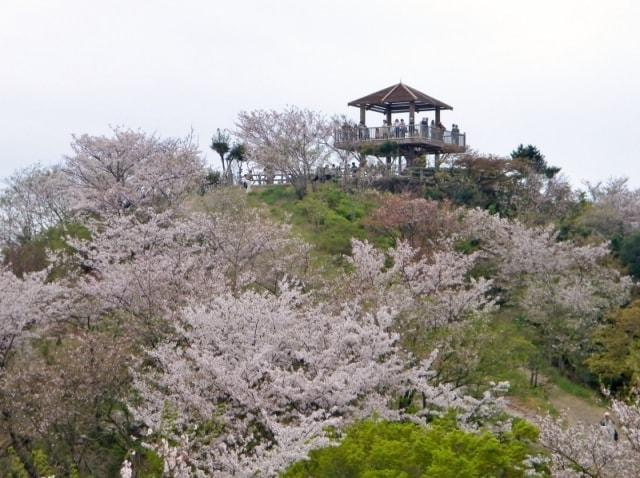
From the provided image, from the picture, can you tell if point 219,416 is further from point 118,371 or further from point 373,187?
point 373,187

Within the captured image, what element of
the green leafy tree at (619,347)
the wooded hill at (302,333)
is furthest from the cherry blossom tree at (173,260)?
the green leafy tree at (619,347)

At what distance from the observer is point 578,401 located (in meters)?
31.6

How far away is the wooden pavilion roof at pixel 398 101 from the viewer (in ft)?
145

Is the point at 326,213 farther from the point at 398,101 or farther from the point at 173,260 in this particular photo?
the point at 173,260

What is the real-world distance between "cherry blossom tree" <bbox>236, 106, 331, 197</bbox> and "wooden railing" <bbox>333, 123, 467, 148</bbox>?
140cm

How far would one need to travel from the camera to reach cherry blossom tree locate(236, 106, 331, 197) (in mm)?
41125

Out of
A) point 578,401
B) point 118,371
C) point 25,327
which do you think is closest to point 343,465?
point 118,371

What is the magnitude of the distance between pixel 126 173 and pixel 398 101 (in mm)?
13424

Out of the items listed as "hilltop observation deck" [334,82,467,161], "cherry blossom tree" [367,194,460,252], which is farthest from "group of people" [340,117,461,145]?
"cherry blossom tree" [367,194,460,252]

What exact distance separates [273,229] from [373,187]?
13.3 m

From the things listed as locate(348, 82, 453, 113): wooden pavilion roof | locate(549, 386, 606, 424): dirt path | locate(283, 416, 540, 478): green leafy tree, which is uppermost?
locate(348, 82, 453, 113): wooden pavilion roof

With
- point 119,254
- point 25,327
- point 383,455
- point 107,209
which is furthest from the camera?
point 107,209

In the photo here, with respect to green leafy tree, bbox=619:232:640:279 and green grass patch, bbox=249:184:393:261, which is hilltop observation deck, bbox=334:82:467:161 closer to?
green grass patch, bbox=249:184:393:261

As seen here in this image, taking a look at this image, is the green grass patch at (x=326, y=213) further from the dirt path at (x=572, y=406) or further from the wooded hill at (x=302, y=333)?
the dirt path at (x=572, y=406)
